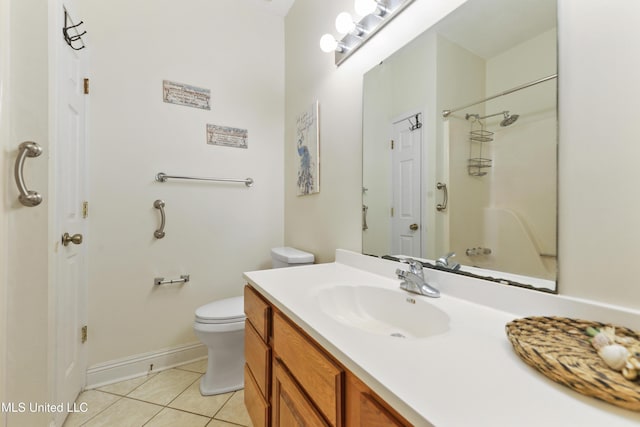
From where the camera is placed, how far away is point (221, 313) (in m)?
1.52

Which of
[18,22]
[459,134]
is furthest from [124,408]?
[459,134]

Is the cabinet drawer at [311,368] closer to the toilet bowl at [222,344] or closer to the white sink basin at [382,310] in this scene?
the white sink basin at [382,310]

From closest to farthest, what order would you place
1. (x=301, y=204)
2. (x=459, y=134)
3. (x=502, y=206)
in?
(x=502, y=206)
(x=459, y=134)
(x=301, y=204)

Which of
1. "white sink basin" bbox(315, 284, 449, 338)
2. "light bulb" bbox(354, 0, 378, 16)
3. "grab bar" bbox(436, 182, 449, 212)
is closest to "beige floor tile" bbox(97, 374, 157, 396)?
"white sink basin" bbox(315, 284, 449, 338)

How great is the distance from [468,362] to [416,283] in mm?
414

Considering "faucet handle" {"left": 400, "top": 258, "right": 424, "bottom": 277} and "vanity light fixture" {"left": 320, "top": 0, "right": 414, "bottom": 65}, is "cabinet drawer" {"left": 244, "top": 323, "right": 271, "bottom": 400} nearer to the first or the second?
"faucet handle" {"left": 400, "top": 258, "right": 424, "bottom": 277}

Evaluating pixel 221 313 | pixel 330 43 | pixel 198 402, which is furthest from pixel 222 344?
pixel 330 43

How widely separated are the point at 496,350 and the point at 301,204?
1.52 meters

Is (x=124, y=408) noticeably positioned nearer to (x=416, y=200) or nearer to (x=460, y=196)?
(x=416, y=200)

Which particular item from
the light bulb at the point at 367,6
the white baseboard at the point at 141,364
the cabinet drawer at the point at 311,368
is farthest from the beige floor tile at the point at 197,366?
the light bulb at the point at 367,6

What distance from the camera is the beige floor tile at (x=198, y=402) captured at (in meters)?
1.38

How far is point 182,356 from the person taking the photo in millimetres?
1812

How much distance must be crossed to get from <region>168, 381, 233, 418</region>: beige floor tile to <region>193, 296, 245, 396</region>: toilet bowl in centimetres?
3

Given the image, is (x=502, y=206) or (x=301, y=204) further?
(x=301, y=204)
